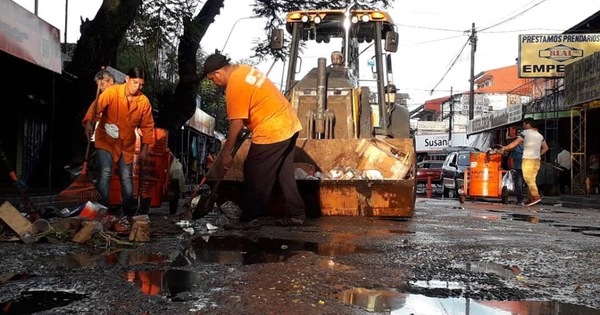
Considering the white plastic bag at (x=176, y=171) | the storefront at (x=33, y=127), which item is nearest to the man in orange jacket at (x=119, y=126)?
the white plastic bag at (x=176, y=171)

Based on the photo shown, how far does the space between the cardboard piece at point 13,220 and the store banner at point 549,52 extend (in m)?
23.1

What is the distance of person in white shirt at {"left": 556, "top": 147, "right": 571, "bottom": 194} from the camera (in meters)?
21.0

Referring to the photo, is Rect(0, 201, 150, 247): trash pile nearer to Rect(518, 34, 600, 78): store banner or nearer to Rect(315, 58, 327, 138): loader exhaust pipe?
Rect(315, 58, 327, 138): loader exhaust pipe

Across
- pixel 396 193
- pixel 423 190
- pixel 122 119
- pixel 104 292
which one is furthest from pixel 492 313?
pixel 423 190

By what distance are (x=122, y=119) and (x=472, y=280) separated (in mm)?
4441

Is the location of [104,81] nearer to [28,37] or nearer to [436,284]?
[28,37]

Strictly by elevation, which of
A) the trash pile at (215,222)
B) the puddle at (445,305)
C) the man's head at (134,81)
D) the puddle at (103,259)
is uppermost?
the man's head at (134,81)

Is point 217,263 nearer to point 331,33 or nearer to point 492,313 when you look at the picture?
point 492,313

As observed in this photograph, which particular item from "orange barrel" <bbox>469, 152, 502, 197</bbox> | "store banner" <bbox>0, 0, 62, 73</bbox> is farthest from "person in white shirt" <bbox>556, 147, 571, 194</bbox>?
"store banner" <bbox>0, 0, 62, 73</bbox>

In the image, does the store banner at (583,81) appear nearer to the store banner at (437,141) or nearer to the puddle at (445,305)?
the puddle at (445,305)

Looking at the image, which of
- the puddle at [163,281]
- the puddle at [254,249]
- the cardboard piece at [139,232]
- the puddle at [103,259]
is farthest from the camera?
the cardboard piece at [139,232]

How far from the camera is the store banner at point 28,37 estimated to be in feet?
26.1

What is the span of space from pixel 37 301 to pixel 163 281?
679mm

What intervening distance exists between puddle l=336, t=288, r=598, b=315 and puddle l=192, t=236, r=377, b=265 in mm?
1132
